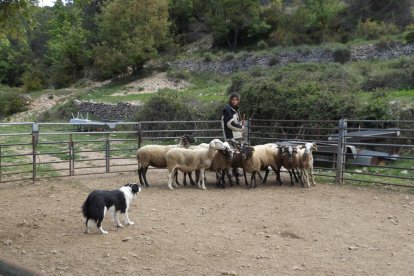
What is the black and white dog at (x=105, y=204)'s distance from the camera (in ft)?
20.3

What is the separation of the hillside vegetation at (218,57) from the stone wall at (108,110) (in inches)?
35.3

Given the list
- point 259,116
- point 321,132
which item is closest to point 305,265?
point 321,132

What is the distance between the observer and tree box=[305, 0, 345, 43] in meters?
41.2

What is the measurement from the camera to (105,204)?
6.30 metres

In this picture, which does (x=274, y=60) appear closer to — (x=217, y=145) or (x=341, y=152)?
(x=341, y=152)

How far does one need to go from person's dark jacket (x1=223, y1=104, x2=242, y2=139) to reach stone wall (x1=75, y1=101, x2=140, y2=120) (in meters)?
14.9

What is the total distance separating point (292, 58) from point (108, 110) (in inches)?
563

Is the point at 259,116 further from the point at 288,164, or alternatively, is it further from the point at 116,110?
the point at 116,110

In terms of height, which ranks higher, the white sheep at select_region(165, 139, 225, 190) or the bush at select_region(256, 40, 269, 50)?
the bush at select_region(256, 40, 269, 50)

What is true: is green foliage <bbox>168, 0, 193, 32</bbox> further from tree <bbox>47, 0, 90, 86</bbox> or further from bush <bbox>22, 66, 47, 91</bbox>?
bush <bbox>22, 66, 47, 91</bbox>

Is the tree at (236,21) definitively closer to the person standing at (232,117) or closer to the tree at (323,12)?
the tree at (323,12)

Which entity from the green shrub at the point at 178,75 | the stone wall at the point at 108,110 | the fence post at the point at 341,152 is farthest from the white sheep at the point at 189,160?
the green shrub at the point at 178,75

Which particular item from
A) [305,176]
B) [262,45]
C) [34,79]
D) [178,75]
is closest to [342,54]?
[178,75]

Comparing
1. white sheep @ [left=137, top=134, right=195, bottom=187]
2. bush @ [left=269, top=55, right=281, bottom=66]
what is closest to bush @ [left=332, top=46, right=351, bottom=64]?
bush @ [left=269, top=55, right=281, bottom=66]
